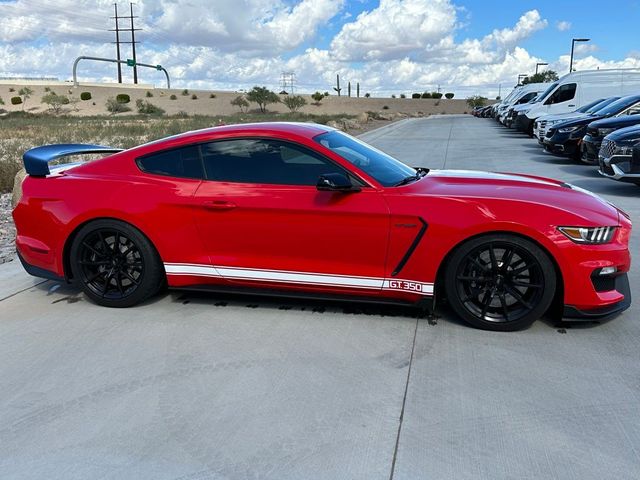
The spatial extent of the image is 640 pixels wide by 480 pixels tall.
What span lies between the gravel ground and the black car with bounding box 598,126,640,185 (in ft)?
28.4

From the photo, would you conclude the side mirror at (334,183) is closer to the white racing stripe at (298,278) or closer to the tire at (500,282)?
the white racing stripe at (298,278)

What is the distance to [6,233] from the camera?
771 centimetres

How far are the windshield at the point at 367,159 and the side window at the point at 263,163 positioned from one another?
0.59 ft

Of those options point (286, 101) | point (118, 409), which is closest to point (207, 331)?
point (118, 409)

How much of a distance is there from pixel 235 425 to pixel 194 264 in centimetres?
180

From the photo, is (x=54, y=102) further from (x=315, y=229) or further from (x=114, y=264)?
(x=315, y=229)

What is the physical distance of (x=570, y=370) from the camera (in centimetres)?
355

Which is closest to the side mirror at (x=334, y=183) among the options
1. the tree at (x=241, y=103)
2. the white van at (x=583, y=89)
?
the white van at (x=583, y=89)

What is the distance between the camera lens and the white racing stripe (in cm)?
414

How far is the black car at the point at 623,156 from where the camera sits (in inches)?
355

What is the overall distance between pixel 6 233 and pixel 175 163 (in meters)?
4.34

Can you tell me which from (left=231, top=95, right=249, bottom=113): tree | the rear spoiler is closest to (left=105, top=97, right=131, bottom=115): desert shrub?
(left=231, top=95, right=249, bottom=113): tree

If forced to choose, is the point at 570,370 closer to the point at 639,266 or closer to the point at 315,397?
the point at 315,397

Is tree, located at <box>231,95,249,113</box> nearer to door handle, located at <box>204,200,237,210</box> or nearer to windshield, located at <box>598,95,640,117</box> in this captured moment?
windshield, located at <box>598,95,640,117</box>
